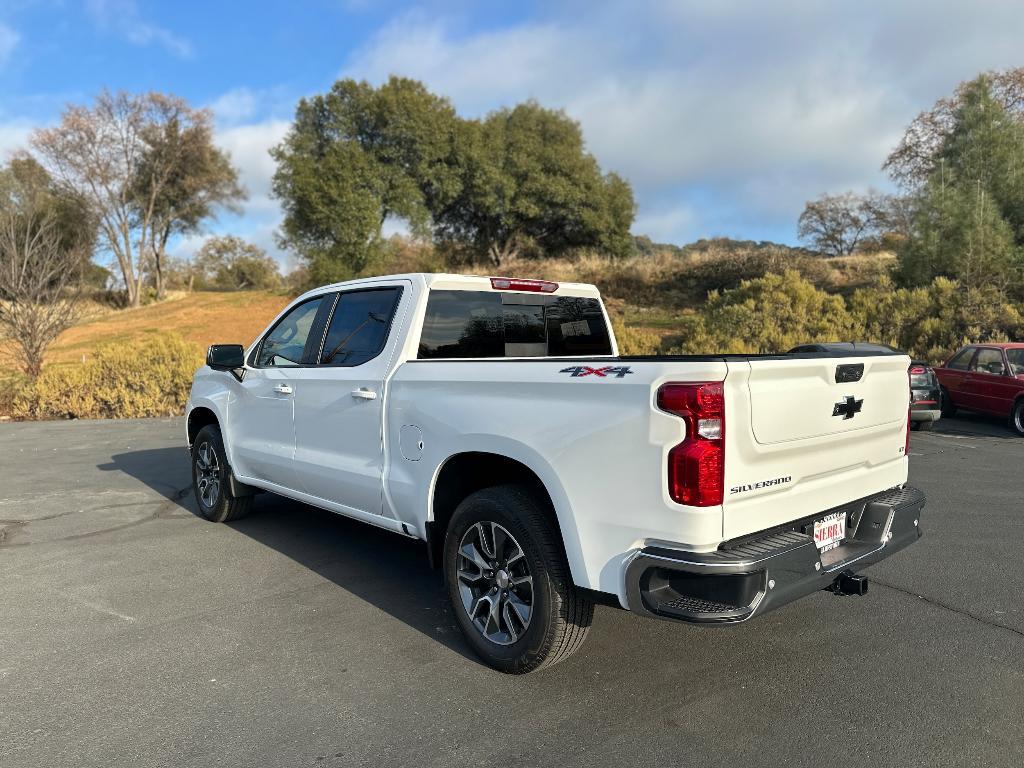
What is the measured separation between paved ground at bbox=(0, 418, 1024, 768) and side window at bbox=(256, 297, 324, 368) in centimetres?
145

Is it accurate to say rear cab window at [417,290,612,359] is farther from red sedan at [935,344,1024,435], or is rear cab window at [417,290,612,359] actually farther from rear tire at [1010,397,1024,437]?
red sedan at [935,344,1024,435]

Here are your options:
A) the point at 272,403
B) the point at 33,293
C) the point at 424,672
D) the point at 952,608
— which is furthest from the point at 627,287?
the point at 424,672

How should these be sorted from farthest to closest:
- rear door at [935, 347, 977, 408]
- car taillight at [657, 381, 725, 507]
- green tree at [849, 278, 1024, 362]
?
1. green tree at [849, 278, 1024, 362]
2. rear door at [935, 347, 977, 408]
3. car taillight at [657, 381, 725, 507]

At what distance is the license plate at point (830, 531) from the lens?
3.27 metres

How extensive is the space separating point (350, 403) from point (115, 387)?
1175 centimetres

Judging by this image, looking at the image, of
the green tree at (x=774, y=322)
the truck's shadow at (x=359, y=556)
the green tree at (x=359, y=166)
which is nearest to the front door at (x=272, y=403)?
the truck's shadow at (x=359, y=556)

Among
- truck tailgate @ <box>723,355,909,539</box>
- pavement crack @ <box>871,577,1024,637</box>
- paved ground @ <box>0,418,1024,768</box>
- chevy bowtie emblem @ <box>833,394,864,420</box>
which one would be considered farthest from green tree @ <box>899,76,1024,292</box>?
chevy bowtie emblem @ <box>833,394,864,420</box>

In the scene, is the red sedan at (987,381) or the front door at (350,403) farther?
the red sedan at (987,381)

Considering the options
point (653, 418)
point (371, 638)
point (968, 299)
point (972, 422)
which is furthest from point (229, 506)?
point (968, 299)

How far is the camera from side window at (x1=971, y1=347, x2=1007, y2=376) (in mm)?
11625

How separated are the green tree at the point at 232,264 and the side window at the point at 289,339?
55382 millimetres

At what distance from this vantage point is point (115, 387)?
14.1 meters

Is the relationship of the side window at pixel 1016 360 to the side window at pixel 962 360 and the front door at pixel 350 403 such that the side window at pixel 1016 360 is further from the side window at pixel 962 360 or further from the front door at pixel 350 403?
the front door at pixel 350 403

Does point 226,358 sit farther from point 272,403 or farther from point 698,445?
point 698,445
